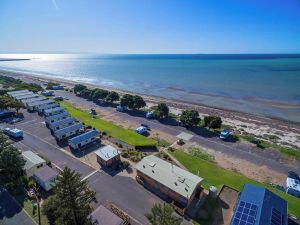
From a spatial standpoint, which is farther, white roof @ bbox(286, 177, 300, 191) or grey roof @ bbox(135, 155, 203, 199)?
white roof @ bbox(286, 177, 300, 191)

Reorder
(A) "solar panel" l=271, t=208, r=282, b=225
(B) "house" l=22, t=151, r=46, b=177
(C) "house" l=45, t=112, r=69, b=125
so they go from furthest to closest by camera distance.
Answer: (C) "house" l=45, t=112, r=69, b=125 → (B) "house" l=22, t=151, r=46, b=177 → (A) "solar panel" l=271, t=208, r=282, b=225

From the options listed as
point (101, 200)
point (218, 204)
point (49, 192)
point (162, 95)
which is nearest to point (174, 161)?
point (218, 204)

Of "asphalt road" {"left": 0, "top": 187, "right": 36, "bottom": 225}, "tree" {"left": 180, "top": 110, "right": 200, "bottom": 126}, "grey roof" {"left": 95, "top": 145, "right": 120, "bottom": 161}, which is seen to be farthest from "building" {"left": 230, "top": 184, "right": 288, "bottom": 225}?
"tree" {"left": 180, "top": 110, "right": 200, "bottom": 126}

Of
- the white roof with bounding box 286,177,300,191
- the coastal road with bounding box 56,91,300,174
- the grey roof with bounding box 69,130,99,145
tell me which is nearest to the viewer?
the white roof with bounding box 286,177,300,191

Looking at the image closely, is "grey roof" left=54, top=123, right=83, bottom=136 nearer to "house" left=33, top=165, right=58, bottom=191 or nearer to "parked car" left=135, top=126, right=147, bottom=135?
"parked car" left=135, top=126, right=147, bottom=135

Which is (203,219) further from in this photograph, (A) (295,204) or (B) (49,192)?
(B) (49,192)

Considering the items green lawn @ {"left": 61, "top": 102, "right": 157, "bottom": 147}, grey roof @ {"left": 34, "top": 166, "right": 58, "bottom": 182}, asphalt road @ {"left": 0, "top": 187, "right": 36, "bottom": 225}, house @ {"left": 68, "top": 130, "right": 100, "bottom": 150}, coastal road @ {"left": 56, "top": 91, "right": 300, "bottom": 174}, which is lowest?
coastal road @ {"left": 56, "top": 91, "right": 300, "bottom": 174}

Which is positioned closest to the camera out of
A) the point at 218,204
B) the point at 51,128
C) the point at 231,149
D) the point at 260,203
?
the point at 260,203
